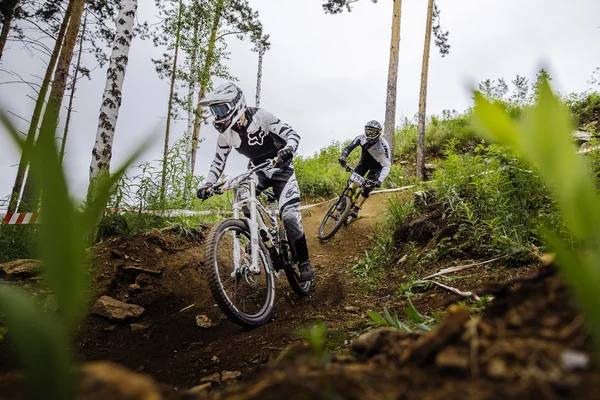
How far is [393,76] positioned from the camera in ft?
43.0

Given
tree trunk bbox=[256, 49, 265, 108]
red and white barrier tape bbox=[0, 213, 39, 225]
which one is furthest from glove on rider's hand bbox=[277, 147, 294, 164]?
tree trunk bbox=[256, 49, 265, 108]

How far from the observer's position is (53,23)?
431 inches

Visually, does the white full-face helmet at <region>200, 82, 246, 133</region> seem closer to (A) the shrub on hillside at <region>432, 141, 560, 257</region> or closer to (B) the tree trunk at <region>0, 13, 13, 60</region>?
(A) the shrub on hillside at <region>432, 141, 560, 257</region>

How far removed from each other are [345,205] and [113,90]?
Result: 5.19 meters

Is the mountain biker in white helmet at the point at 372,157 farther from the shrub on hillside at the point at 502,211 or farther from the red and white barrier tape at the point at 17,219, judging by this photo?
the red and white barrier tape at the point at 17,219

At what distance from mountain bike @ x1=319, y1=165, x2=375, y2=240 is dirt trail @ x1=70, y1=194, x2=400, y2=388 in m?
1.65

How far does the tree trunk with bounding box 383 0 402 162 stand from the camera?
13.0 meters

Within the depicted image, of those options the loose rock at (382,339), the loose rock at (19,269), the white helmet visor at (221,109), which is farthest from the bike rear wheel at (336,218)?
the loose rock at (382,339)

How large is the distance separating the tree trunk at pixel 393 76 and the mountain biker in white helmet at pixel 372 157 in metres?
5.31

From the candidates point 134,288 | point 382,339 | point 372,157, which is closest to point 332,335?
point 382,339

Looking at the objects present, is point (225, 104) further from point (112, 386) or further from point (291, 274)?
point (112, 386)

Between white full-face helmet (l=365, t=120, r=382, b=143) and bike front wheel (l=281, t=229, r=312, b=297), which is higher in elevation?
white full-face helmet (l=365, t=120, r=382, b=143)

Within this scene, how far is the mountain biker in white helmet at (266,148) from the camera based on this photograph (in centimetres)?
435

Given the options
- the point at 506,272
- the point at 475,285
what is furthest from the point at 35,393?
the point at 506,272
